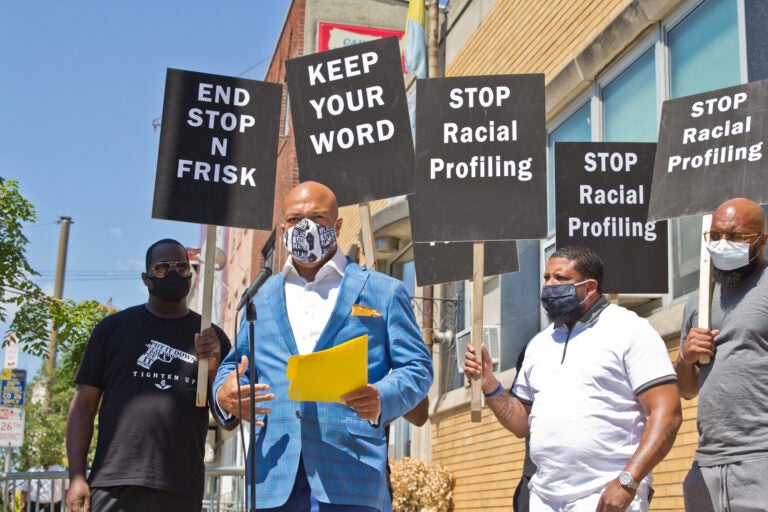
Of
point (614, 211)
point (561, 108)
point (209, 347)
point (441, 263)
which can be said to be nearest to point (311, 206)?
point (209, 347)

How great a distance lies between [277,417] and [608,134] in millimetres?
6306

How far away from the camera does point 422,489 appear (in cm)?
1246

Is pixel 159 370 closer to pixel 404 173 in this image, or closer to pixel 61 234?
pixel 404 173

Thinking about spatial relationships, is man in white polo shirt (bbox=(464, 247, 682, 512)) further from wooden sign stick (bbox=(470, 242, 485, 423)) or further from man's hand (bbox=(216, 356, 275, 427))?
man's hand (bbox=(216, 356, 275, 427))

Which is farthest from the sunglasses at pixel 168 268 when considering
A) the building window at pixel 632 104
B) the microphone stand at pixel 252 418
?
the building window at pixel 632 104

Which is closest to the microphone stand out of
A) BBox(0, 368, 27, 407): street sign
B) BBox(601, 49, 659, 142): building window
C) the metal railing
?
the metal railing

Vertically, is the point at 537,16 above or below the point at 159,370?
above

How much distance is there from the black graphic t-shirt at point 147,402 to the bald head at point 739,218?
2.55 metres

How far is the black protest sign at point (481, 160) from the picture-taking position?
588 cm

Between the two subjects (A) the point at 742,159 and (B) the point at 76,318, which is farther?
(B) the point at 76,318

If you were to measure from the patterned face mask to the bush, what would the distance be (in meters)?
8.51

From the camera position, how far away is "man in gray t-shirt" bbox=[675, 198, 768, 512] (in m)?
4.43

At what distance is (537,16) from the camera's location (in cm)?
1089

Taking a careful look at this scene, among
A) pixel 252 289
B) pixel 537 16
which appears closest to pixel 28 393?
pixel 537 16
